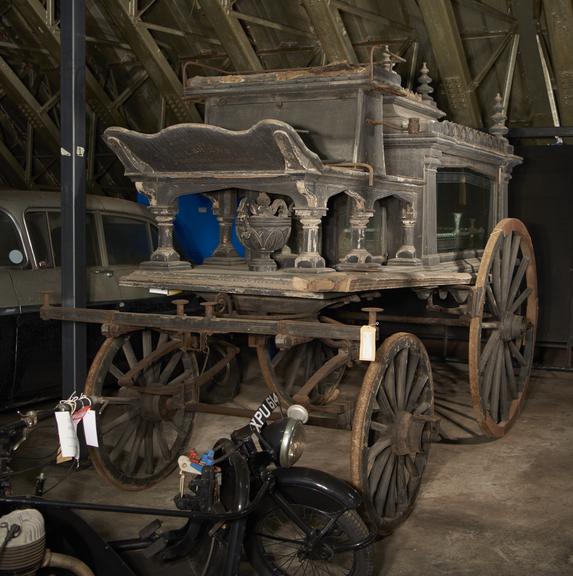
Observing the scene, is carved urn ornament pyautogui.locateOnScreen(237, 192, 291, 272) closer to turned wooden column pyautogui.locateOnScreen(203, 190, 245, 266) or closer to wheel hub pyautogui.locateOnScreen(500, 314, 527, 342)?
turned wooden column pyautogui.locateOnScreen(203, 190, 245, 266)

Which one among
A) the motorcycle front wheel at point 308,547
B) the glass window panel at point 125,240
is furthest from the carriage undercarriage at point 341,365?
the glass window panel at point 125,240

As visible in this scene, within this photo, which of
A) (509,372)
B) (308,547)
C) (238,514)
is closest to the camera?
(238,514)

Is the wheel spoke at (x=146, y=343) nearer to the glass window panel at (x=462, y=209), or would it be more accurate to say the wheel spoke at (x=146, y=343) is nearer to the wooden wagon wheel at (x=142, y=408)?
the wooden wagon wheel at (x=142, y=408)

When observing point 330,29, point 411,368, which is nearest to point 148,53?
point 330,29

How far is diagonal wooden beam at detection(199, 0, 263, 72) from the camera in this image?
7.04m

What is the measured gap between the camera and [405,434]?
12.8 feet

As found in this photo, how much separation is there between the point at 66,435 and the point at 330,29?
459 centimetres

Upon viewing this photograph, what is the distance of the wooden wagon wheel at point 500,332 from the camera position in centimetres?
470

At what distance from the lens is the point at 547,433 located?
18.6 ft

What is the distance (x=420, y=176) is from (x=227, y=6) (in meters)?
3.08

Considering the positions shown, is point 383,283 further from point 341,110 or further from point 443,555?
point 443,555

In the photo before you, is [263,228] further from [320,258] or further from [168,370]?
[168,370]

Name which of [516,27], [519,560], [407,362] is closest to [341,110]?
[407,362]

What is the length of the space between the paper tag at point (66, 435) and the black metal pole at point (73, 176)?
4.91 feet
